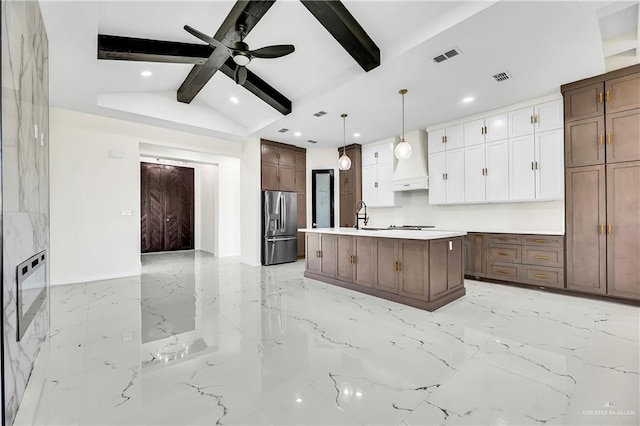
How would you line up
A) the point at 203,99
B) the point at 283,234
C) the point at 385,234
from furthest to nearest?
the point at 283,234
the point at 203,99
the point at 385,234

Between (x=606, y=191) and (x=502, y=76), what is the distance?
204cm

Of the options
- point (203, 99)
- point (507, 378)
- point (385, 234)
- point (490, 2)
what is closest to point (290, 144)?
point (203, 99)

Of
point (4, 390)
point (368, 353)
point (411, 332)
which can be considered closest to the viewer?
point (4, 390)

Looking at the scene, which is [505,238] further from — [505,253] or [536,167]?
[536,167]

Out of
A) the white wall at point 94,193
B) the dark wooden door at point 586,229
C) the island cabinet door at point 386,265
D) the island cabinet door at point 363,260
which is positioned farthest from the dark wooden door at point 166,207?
the dark wooden door at point 586,229

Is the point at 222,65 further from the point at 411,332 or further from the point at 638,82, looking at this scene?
the point at 638,82

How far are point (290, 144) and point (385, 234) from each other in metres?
4.20

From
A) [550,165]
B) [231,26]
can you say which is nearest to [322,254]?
[231,26]

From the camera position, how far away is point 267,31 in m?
3.44

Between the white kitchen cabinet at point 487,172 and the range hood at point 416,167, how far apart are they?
0.83m

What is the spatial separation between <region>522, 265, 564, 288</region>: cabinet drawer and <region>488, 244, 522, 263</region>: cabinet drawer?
178 mm

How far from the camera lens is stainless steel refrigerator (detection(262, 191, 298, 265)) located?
640 centimetres

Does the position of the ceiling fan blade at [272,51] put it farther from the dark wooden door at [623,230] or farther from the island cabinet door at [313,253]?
the dark wooden door at [623,230]

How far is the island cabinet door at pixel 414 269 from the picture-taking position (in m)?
3.28
